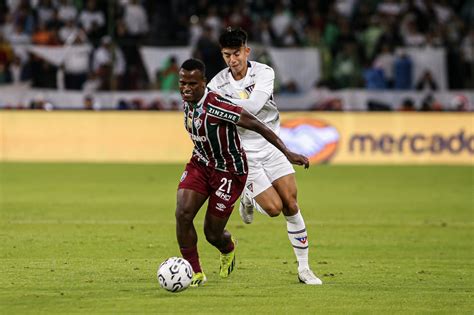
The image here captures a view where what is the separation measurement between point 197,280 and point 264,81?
2109 millimetres

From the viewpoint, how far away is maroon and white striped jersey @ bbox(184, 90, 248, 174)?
903cm

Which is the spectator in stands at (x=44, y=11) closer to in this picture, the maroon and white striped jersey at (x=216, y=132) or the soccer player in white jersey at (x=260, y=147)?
the soccer player in white jersey at (x=260, y=147)

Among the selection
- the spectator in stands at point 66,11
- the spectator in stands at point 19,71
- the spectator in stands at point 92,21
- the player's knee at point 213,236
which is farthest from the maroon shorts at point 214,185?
the spectator in stands at point 66,11

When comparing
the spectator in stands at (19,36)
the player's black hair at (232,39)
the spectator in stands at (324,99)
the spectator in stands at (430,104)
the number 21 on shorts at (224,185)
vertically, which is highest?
the player's black hair at (232,39)

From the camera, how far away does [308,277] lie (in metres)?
9.46

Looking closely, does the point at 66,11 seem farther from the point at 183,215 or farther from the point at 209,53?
the point at 183,215

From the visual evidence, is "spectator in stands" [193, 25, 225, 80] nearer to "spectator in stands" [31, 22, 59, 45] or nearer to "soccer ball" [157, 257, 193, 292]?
"spectator in stands" [31, 22, 59, 45]

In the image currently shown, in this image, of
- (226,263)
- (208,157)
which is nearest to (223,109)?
(208,157)

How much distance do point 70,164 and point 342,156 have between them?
612 centimetres

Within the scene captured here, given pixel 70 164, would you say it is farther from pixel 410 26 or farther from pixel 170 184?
pixel 410 26

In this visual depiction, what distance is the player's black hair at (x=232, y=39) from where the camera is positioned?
9.86 meters

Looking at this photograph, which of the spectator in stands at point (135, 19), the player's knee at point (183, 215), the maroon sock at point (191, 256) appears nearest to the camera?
the player's knee at point (183, 215)

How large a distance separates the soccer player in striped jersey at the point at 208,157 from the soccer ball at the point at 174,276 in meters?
0.46

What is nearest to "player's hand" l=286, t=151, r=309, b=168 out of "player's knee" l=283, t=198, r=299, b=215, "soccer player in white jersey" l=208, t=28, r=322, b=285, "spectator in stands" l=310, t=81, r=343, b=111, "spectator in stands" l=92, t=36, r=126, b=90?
"soccer player in white jersey" l=208, t=28, r=322, b=285
